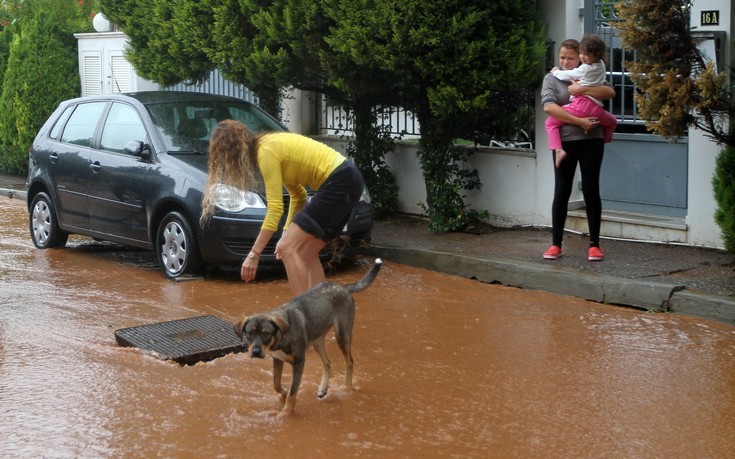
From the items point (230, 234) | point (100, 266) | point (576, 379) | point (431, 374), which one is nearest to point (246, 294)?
point (230, 234)

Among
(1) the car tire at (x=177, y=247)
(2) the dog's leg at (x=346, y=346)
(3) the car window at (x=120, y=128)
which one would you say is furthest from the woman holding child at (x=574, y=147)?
(3) the car window at (x=120, y=128)

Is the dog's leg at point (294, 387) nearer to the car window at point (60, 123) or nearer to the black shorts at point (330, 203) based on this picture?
the black shorts at point (330, 203)

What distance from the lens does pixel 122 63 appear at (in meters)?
18.4

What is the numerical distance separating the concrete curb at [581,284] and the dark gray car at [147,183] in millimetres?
823

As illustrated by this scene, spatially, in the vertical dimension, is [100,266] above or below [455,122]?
below

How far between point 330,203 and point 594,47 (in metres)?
3.40

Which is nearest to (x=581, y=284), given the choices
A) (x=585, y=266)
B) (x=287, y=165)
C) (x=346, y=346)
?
(x=585, y=266)

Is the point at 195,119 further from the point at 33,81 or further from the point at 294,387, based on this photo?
the point at 33,81

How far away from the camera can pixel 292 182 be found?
706 centimetres

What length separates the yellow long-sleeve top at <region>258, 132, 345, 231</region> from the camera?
22.2 ft

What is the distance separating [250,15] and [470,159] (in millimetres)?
2998

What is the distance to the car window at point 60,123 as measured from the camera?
456 inches

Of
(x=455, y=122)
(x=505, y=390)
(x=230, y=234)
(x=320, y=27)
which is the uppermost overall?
(x=320, y=27)

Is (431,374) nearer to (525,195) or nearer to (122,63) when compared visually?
(525,195)
